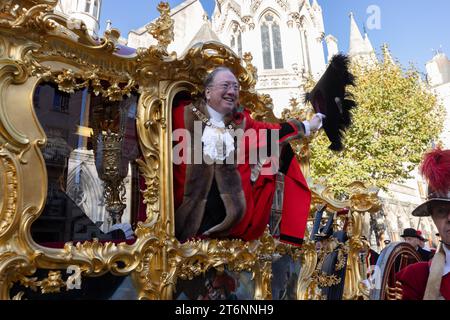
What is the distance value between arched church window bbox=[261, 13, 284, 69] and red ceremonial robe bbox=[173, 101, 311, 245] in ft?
68.1

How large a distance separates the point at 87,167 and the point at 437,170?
2.60 meters

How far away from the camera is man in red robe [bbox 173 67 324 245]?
2.72 metres

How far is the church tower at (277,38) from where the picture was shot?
2236cm

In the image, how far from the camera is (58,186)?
7.94ft

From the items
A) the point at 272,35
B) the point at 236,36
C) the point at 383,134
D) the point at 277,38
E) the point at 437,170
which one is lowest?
the point at 437,170

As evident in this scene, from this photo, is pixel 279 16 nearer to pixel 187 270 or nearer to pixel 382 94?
pixel 382 94

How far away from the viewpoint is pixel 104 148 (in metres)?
3.14

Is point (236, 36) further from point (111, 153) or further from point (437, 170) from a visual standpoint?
point (437, 170)

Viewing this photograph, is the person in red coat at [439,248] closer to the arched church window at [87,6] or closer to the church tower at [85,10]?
the church tower at [85,10]

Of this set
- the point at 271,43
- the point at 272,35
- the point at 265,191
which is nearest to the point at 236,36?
the point at 272,35

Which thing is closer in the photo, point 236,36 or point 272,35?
point 272,35

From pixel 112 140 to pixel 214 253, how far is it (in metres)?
1.40
